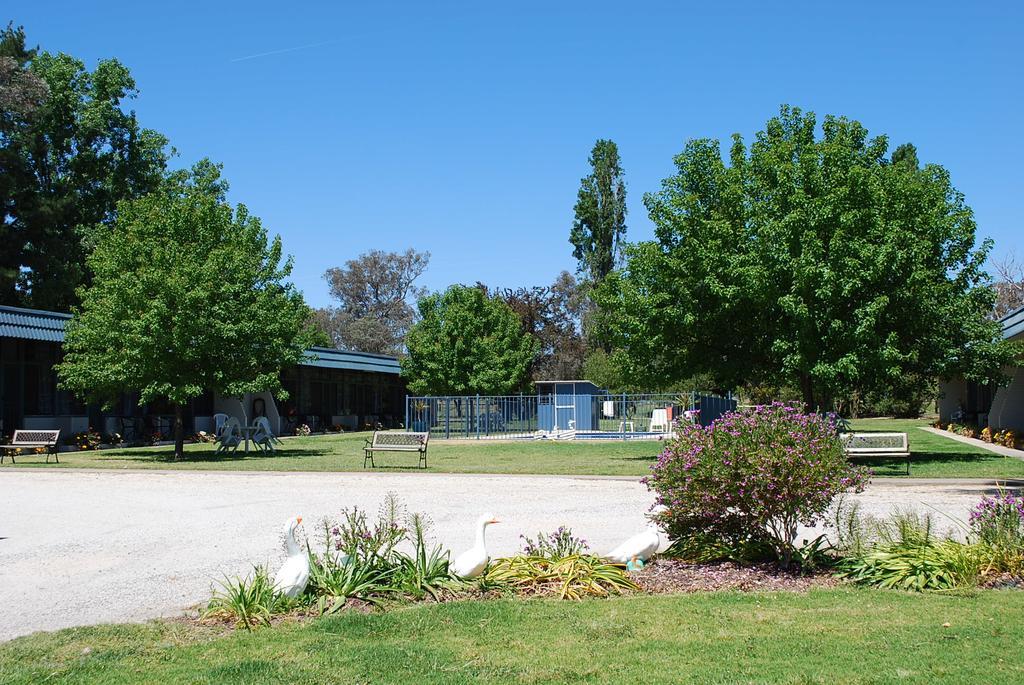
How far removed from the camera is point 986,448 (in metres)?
28.0

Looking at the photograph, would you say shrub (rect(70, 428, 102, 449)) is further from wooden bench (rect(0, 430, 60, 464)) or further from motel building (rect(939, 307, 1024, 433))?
motel building (rect(939, 307, 1024, 433))

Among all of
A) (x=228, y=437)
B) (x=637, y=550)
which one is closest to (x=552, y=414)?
(x=228, y=437)

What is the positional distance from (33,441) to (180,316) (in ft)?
17.7

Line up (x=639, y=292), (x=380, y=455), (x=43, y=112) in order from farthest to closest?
(x=43, y=112) → (x=380, y=455) → (x=639, y=292)

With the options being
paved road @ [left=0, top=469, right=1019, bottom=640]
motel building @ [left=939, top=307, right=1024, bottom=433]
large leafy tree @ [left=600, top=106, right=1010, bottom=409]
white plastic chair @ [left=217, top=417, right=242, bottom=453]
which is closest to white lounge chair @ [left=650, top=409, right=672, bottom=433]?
motel building @ [left=939, top=307, right=1024, bottom=433]

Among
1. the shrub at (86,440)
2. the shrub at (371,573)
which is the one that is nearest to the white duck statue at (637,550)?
the shrub at (371,573)

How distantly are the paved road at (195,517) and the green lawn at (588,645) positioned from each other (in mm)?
1252

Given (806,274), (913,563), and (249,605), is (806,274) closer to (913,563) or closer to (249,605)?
(913,563)

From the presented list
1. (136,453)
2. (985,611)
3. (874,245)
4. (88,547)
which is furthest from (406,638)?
(136,453)

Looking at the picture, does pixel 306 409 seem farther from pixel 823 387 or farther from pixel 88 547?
pixel 88 547

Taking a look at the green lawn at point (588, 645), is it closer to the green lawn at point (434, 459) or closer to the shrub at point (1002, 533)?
the shrub at point (1002, 533)

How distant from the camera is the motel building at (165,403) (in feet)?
97.7

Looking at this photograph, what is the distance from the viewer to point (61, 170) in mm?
45062

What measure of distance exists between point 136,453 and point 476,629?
25.0m
